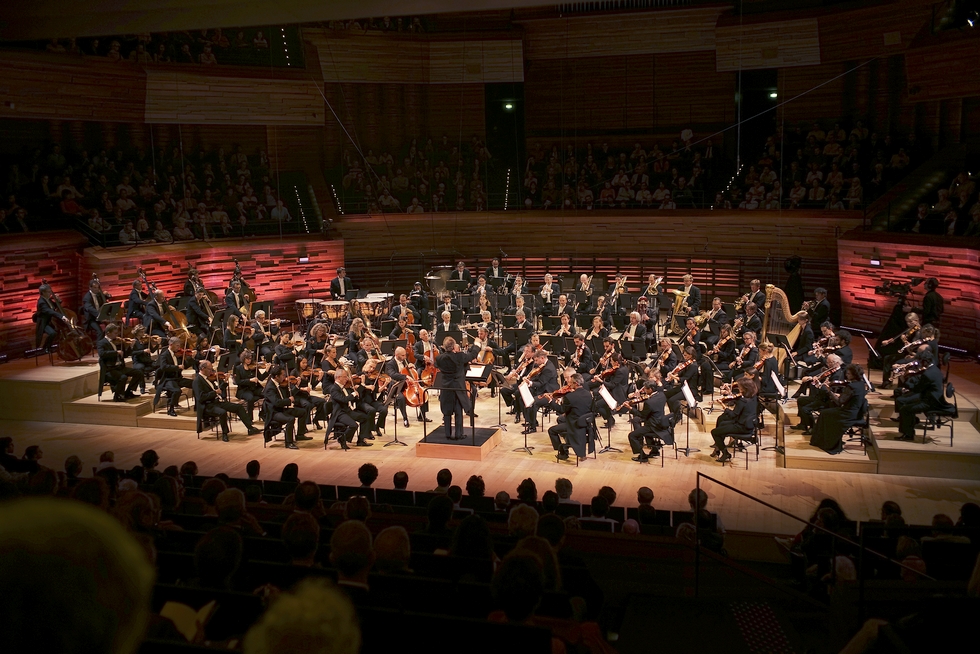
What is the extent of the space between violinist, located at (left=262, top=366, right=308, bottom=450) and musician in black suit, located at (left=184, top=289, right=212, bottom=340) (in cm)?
515

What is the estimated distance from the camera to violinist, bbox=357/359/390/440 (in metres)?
11.8

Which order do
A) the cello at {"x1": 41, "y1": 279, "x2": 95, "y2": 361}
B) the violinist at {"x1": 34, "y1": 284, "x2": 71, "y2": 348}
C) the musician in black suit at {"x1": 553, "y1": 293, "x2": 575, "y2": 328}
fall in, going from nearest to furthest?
the cello at {"x1": 41, "y1": 279, "x2": 95, "y2": 361} → the violinist at {"x1": 34, "y1": 284, "x2": 71, "y2": 348} → the musician in black suit at {"x1": 553, "y1": 293, "x2": 575, "y2": 328}

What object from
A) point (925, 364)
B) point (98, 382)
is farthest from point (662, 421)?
point (98, 382)

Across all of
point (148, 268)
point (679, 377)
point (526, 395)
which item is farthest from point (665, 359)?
point (148, 268)

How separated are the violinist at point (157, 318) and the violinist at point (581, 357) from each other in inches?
291

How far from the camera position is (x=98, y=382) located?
13.9 m

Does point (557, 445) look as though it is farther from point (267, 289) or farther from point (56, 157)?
point (56, 157)

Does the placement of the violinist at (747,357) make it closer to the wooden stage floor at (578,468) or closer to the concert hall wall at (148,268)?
the wooden stage floor at (578,468)


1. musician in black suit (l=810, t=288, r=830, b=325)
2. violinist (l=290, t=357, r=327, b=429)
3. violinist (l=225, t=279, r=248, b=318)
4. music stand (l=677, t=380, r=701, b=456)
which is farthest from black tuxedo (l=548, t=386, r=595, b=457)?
violinist (l=225, t=279, r=248, b=318)

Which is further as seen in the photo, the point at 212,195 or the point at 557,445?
the point at 212,195

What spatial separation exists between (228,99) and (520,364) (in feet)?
39.4

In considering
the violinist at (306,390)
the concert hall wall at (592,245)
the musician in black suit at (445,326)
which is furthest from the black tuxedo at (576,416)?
the concert hall wall at (592,245)

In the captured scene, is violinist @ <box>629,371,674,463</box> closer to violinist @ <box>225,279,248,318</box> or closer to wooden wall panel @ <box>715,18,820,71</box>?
violinist @ <box>225,279,248,318</box>

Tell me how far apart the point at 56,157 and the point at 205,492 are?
14304mm
